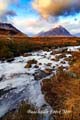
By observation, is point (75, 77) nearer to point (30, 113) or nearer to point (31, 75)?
point (31, 75)

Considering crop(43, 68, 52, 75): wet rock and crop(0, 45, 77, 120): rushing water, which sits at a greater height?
crop(43, 68, 52, 75): wet rock

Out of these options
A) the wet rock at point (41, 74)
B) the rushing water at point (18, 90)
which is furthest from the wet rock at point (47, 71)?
the rushing water at point (18, 90)

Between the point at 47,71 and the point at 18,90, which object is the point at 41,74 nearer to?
the point at 47,71

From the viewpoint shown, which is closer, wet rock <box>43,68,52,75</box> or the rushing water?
the rushing water

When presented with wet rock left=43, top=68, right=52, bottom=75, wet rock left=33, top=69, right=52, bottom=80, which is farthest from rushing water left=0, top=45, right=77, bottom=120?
wet rock left=43, top=68, right=52, bottom=75

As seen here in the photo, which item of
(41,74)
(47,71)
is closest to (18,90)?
(41,74)

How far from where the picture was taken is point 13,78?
2231 centimetres

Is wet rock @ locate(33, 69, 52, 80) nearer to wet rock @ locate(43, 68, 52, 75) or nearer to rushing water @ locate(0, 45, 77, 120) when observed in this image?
wet rock @ locate(43, 68, 52, 75)

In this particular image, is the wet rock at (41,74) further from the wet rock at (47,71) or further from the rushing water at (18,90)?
the rushing water at (18,90)

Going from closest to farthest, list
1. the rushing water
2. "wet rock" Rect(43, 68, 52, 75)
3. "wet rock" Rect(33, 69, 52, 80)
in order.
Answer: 1. the rushing water
2. "wet rock" Rect(33, 69, 52, 80)
3. "wet rock" Rect(43, 68, 52, 75)

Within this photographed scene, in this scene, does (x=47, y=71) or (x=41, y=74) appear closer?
(x=41, y=74)

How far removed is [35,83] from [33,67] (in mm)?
7111

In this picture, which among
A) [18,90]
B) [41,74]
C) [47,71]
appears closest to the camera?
[18,90]

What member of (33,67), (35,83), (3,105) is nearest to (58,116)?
(3,105)
